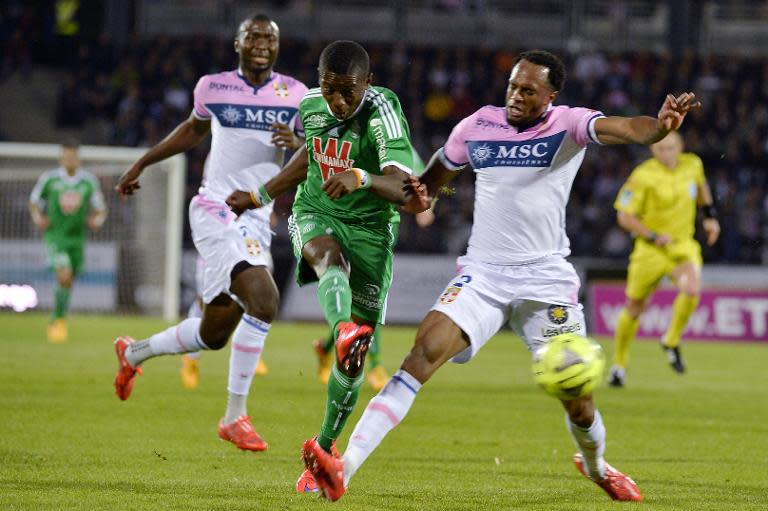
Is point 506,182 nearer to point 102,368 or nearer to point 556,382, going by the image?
point 556,382

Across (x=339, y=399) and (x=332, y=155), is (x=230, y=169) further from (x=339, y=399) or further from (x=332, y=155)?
(x=339, y=399)

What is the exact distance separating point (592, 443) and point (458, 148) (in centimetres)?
162

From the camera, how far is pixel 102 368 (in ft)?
43.5

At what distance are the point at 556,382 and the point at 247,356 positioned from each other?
266 cm

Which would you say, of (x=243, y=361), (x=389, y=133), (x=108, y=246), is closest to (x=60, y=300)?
(x=108, y=246)

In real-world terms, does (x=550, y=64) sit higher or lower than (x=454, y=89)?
higher

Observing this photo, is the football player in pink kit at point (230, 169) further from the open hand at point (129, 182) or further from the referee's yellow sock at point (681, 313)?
the referee's yellow sock at point (681, 313)

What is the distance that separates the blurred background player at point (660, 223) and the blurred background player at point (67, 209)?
7974mm

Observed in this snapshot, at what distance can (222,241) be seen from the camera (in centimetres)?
823

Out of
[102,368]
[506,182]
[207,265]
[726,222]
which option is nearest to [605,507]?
[506,182]

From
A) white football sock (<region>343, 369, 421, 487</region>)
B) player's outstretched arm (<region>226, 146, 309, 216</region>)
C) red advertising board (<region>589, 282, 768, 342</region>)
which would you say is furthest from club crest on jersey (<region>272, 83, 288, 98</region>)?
red advertising board (<region>589, 282, 768, 342</region>)

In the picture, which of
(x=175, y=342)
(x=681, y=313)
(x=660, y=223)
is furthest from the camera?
(x=681, y=313)

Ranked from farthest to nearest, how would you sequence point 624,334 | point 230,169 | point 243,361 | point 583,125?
point 624,334 → point 230,169 → point 243,361 → point 583,125

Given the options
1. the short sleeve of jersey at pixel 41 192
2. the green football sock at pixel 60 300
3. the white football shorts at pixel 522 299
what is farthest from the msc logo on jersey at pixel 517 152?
the short sleeve of jersey at pixel 41 192
